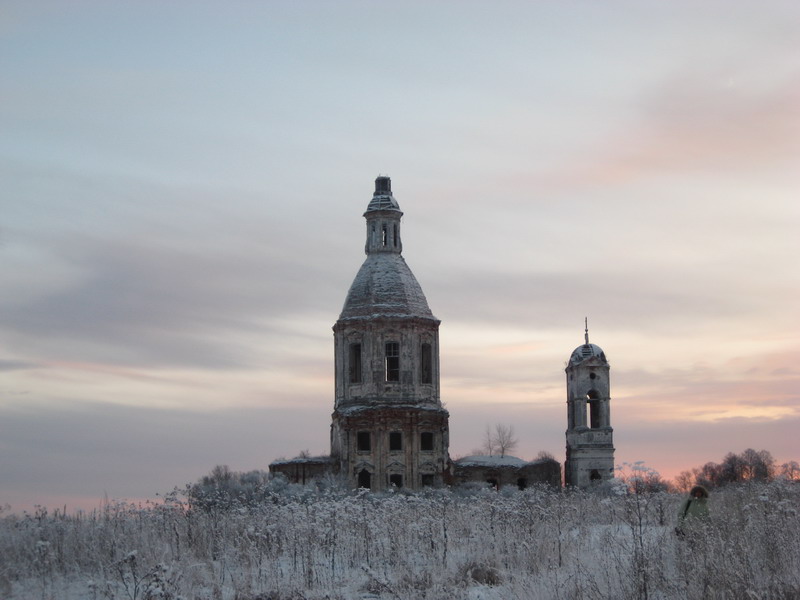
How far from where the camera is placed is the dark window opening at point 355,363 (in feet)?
149

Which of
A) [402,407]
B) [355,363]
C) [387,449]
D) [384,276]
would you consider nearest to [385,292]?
[384,276]

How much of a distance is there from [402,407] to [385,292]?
5.16 metres

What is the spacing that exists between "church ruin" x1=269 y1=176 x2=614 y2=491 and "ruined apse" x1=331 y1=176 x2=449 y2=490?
4 centimetres

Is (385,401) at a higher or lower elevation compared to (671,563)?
higher

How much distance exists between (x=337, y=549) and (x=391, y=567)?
1577 mm

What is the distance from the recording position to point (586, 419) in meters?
45.5

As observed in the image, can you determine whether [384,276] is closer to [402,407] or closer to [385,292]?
[385,292]

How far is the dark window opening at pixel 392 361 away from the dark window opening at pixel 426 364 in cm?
118

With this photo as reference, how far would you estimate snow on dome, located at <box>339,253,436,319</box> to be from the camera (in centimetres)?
4497

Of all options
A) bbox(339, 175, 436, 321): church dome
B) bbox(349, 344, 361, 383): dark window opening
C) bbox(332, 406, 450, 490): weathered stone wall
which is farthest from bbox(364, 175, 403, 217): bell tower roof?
bbox(332, 406, 450, 490): weathered stone wall

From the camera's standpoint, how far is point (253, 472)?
44.9 m

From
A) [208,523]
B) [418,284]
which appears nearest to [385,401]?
[418,284]

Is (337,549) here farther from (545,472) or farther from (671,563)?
(545,472)

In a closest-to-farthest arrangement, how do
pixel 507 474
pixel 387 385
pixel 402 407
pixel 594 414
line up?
pixel 402 407, pixel 387 385, pixel 507 474, pixel 594 414
